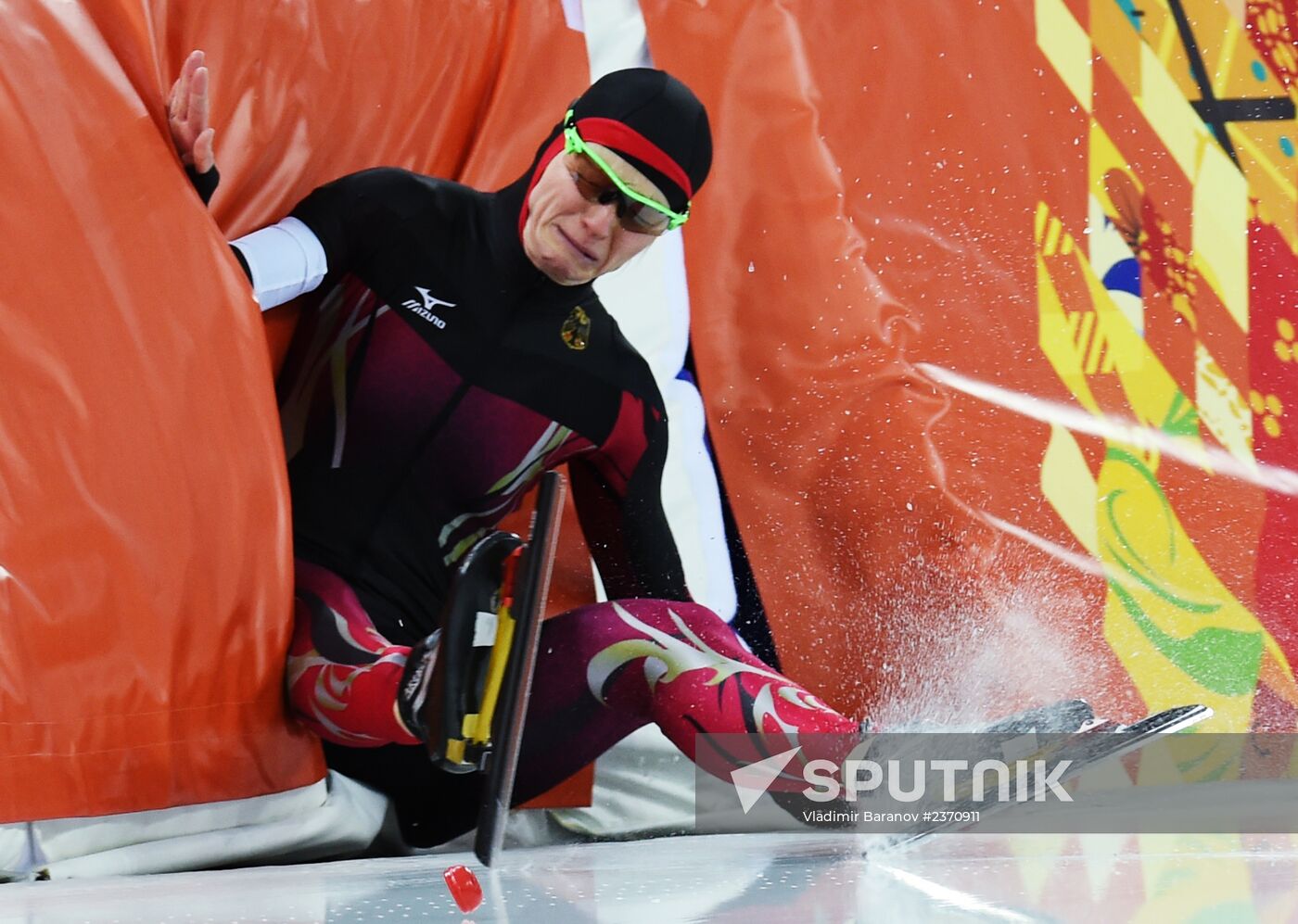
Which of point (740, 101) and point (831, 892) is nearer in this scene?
point (831, 892)

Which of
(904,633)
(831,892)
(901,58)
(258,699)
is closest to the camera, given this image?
(831,892)

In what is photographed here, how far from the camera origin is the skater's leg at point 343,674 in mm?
1330

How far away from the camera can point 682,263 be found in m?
1.92

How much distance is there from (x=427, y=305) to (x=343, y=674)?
416mm

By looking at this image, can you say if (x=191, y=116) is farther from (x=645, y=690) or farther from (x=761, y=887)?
(x=761, y=887)

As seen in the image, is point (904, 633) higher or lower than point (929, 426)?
lower

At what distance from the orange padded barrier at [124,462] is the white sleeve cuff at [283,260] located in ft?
0.27

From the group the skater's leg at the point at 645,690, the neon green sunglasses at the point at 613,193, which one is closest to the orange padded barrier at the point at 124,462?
the skater's leg at the point at 645,690

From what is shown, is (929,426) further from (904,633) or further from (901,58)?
(901,58)

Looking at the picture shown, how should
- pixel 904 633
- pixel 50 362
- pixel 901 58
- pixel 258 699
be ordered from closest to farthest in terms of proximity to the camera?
pixel 50 362
pixel 258 699
pixel 904 633
pixel 901 58

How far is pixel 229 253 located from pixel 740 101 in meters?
0.85

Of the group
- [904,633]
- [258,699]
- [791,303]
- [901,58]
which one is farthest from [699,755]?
[901,58]

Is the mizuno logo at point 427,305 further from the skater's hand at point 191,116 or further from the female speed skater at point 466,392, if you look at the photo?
the skater's hand at point 191,116

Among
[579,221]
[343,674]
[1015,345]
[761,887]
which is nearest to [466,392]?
[579,221]
